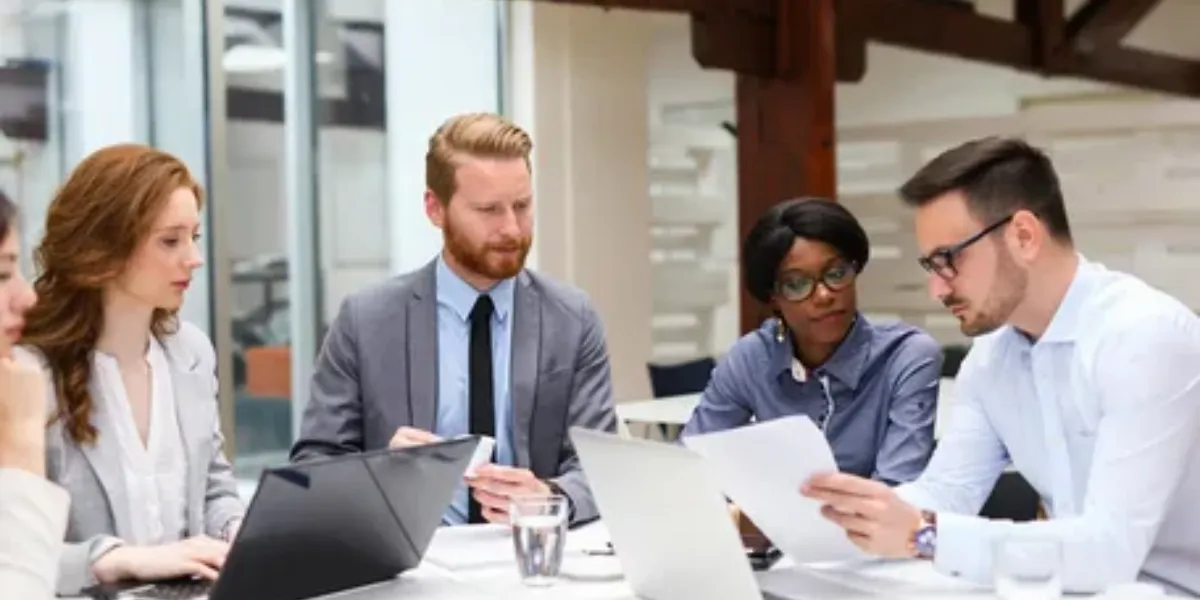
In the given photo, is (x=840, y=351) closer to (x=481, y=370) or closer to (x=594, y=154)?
(x=481, y=370)

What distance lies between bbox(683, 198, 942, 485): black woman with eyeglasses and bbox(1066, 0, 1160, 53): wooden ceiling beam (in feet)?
16.0

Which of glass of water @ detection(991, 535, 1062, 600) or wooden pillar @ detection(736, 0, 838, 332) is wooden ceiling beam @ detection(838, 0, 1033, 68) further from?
glass of water @ detection(991, 535, 1062, 600)

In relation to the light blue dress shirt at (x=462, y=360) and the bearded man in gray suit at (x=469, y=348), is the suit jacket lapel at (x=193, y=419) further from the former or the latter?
the light blue dress shirt at (x=462, y=360)

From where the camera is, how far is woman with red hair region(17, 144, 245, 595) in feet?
7.78

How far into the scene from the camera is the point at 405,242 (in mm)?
6238

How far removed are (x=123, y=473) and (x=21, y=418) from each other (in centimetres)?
54

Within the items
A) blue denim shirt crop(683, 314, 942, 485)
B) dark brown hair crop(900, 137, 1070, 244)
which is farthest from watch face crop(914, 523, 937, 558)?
blue denim shirt crop(683, 314, 942, 485)

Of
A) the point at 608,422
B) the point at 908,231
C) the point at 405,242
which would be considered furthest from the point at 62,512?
the point at 908,231

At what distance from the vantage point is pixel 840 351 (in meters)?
2.90

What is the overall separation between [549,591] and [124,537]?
2.44 ft

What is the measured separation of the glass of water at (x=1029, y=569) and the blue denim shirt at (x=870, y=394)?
0.81 metres

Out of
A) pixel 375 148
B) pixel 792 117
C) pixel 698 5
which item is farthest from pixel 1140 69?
pixel 375 148

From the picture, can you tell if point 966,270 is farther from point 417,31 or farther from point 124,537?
point 417,31

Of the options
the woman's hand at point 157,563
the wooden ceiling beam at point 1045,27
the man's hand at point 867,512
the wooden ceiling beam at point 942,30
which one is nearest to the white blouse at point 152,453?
the woman's hand at point 157,563
